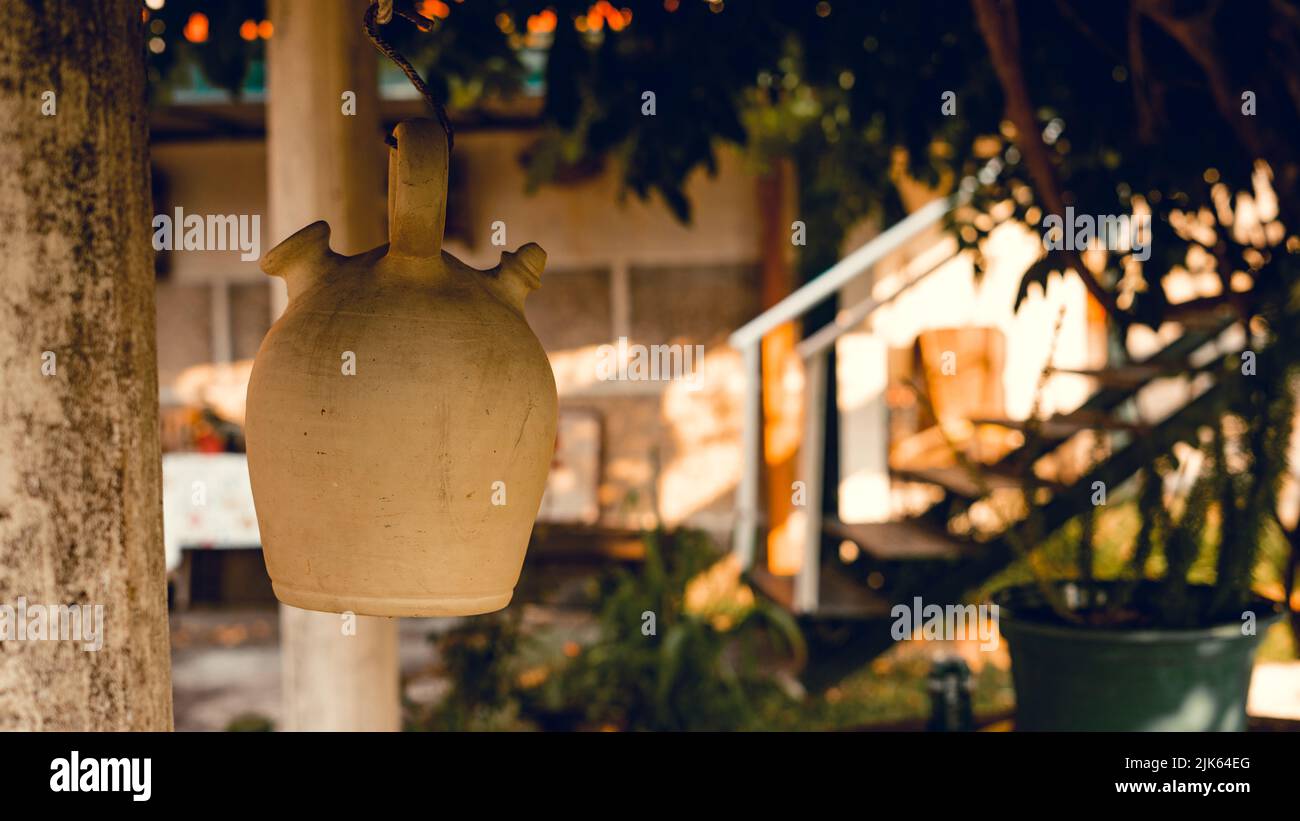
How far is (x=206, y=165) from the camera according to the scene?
7586 millimetres

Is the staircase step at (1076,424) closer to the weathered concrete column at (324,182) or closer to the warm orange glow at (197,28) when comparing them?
the weathered concrete column at (324,182)

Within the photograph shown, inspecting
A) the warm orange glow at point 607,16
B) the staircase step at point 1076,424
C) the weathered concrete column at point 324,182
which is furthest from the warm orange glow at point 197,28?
the staircase step at point 1076,424

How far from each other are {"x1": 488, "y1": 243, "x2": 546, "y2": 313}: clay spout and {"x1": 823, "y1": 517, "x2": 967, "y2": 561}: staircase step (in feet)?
10.9

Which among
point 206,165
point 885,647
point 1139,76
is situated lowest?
point 885,647

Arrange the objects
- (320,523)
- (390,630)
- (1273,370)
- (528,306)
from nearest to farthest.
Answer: (320,523) → (390,630) → (1273,370) → (528,306)

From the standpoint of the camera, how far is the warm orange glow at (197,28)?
3065 mm

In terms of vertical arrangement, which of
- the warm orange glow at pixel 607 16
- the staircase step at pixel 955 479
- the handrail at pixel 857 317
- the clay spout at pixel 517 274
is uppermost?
the warm orange glow at pixel 607 16

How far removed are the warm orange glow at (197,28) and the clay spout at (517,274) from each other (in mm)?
2316

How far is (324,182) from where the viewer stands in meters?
2.59

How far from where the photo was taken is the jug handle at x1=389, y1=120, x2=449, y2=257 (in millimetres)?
1027

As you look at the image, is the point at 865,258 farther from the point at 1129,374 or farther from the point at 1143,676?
the point at 1143,676
